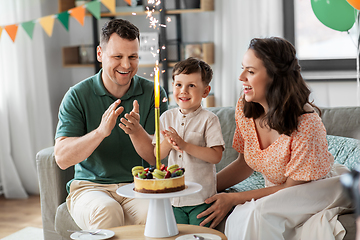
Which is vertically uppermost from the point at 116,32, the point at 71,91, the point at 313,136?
the point at 116,32

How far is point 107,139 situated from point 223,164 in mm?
718

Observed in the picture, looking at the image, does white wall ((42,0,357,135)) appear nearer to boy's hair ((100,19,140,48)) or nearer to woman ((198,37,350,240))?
boy's hair ((100,19,140,48))

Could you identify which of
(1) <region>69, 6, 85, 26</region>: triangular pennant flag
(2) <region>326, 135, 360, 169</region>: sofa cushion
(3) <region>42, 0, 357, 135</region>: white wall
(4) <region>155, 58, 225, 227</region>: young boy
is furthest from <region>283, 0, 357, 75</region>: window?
(1) <region>69, 6, 85, 26</region>: triangular pennant flag

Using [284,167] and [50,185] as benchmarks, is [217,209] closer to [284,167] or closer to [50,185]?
[284,167]

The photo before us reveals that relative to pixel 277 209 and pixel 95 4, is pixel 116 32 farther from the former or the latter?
pixel 277 209

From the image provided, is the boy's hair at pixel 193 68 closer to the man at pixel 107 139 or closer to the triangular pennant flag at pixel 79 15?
the man at pixel 107 139

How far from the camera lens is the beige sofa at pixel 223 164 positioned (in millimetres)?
2004

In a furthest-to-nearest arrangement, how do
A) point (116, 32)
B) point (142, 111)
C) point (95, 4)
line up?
point (142, 111), point (116, 32), point (95, 4)

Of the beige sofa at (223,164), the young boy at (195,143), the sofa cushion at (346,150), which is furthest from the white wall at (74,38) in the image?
the young boy at (195,143)

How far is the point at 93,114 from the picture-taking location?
197 cm

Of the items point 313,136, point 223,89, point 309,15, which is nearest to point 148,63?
point 223,89

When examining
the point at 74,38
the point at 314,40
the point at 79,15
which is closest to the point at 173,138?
the point at 79,15

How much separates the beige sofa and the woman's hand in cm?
33

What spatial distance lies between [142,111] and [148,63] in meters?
1.82
